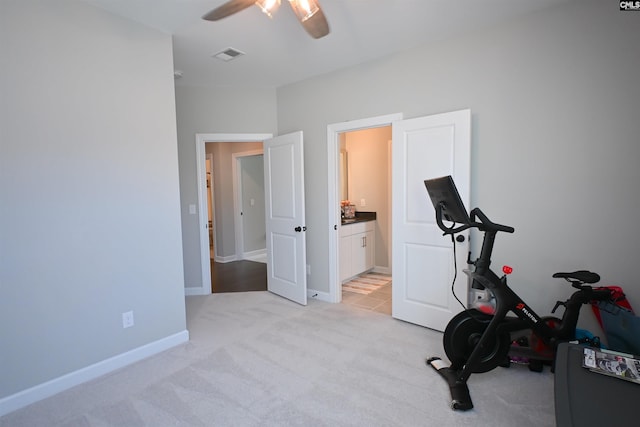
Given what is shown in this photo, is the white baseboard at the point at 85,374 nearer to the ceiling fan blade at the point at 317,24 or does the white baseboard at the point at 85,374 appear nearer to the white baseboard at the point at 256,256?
the ceiling fan blade at the point at 317,24

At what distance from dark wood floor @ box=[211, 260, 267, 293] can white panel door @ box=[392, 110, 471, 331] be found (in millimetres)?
2064

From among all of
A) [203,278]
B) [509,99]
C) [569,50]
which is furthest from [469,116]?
[203,278]

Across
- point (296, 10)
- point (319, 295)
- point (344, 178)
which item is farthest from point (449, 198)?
point (344, 178)

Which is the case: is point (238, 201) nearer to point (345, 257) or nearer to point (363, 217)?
point (363, 217)

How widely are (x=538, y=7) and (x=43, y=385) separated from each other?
4.31 m

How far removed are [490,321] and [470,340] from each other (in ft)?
0.62

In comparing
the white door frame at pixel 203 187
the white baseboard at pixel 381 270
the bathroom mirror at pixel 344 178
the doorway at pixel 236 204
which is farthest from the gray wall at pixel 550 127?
the doorway at pixel 236 204

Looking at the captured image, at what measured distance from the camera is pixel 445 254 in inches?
113

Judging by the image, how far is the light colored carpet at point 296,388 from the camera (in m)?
1.85

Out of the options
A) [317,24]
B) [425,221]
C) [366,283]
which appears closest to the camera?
[317,24]

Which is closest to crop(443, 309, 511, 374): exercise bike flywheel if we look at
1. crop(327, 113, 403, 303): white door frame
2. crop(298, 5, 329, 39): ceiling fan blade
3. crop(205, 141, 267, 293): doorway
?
crop(327, 113, 403, 303): white door frame

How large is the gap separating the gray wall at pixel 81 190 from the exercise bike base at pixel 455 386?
7.13ft

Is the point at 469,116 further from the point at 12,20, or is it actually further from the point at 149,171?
the point at 12,20

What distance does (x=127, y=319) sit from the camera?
2486 millimetres
